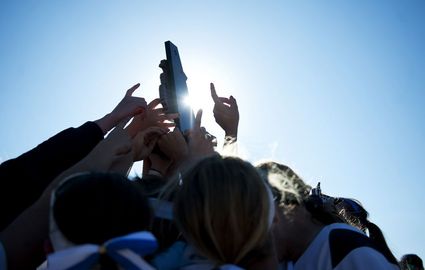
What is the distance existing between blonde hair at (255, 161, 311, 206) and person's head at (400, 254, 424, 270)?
4.09 m

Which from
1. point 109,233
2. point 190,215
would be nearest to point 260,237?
point 190,215

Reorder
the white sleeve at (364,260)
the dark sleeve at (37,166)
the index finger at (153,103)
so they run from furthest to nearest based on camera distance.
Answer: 1. the index finger at (153,103)
2. the white sleeve at (364,260)
3. the dark sleeve at (37,166)

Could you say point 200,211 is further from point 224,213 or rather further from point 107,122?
point 107,122

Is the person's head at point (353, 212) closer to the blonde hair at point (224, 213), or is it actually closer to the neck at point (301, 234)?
the neck at point (301, 234)

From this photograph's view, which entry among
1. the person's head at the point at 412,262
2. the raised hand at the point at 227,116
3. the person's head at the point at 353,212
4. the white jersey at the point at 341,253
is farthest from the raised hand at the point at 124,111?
the person's head at the point at 412,262

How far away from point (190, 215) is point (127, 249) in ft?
0.95

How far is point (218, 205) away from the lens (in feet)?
5.09

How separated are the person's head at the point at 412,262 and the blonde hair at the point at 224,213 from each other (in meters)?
5.30

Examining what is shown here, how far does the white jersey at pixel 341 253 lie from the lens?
215 centimetres

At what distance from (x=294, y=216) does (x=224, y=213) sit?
1.19 meters

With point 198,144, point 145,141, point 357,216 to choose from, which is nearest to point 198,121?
point 198,144

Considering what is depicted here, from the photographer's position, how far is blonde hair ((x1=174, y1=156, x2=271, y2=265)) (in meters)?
1.54

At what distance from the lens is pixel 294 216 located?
103 inches

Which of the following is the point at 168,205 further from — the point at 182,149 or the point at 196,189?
the point at 182,149
